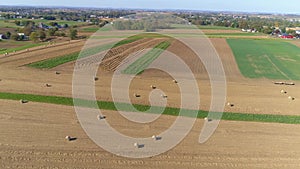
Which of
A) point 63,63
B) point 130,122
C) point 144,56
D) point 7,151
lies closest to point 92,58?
point 63,63

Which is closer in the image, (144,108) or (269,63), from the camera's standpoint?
(144,108)

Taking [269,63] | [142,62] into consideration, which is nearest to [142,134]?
[142,62]

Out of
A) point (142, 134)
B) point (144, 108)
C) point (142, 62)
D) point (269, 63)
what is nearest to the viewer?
point (142, 134)

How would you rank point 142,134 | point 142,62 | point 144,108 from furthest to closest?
point 142,62, point 144,108, point 142,134

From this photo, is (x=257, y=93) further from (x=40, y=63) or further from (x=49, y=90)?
(x=40, y=63)

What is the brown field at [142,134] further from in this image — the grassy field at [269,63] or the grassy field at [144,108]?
the grassy field at [269,63]

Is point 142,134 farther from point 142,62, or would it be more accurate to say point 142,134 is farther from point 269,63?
point 269,63

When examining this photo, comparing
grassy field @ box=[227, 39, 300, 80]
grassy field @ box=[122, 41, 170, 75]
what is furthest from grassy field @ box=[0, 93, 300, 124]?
grassy field @ box=[227, 39, 300, 80]

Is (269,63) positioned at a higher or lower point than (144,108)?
lower
